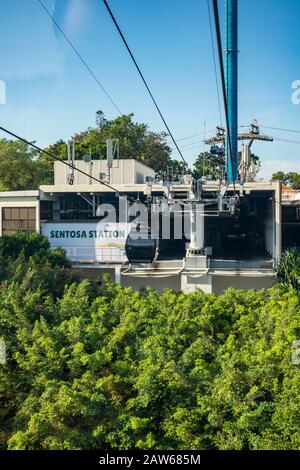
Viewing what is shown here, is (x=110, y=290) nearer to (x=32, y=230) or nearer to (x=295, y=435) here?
(x=295, y=435)

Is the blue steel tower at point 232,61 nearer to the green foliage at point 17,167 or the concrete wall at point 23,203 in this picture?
the concrete wall at point 23,203

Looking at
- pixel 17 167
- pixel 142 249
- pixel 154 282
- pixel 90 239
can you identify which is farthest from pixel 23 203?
pixel 17 167

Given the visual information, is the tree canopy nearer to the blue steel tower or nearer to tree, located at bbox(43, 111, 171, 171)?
the blue steel tower

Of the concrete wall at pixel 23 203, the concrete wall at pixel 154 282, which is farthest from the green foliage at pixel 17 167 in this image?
the concrete wall at pixel 154 282

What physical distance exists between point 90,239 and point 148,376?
44.9 ft

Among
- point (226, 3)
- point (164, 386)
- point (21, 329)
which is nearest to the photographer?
point (164, 386)

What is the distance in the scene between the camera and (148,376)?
7422mm

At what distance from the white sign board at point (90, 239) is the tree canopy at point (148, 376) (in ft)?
27.7

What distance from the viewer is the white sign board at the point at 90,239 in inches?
798

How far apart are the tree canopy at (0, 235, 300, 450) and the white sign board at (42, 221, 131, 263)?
8.45m

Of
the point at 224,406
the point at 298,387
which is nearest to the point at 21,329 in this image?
the point at 224,406

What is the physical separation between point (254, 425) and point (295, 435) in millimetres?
543

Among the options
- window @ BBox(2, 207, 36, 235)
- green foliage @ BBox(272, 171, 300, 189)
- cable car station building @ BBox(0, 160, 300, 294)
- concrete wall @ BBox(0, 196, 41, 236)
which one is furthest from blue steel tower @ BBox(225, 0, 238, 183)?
green foliage @ BBox(272, 171, 300, 189)
